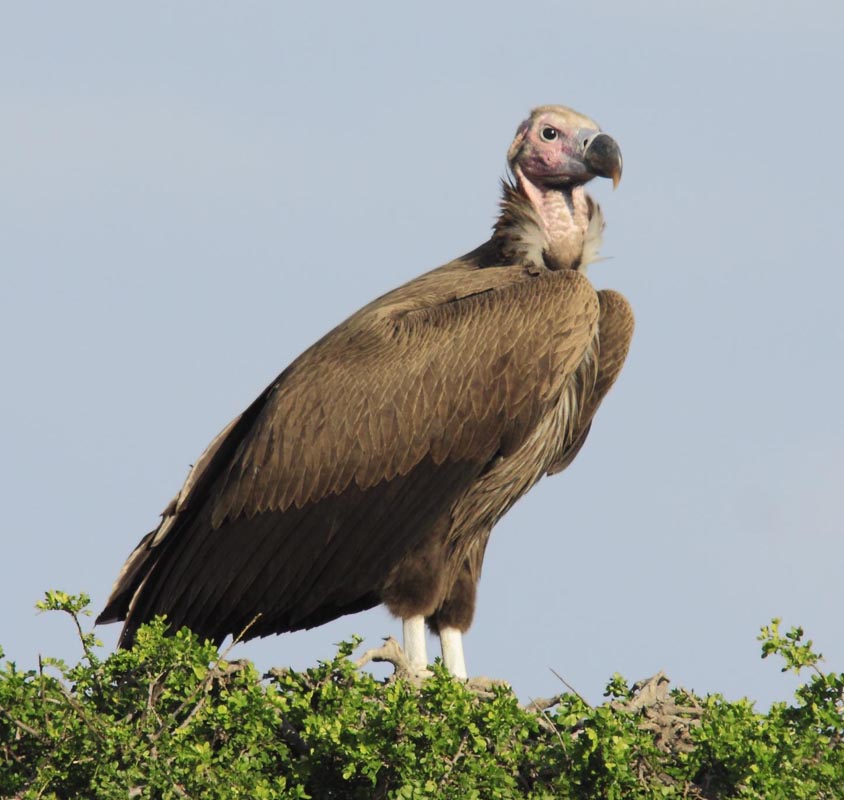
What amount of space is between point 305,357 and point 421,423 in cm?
91

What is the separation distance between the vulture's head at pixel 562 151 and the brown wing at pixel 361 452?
1.17m

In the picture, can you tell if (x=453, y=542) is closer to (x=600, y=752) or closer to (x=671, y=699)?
(x=671, y=699)

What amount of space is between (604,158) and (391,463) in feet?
8.22

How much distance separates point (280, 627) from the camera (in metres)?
10.8

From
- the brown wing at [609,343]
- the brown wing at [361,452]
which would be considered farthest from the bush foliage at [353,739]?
the brown wing at [609,343]

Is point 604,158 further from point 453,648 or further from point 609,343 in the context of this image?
point 453,648

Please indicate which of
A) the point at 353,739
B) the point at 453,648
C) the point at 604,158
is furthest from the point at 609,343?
the point at 353,739

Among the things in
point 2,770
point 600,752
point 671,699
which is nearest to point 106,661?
point 2,770

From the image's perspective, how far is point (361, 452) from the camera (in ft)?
33.5

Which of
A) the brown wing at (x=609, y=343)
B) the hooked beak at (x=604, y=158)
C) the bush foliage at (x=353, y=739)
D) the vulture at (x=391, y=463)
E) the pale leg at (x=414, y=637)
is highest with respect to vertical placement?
the hooked beak at (x=604, y=158)

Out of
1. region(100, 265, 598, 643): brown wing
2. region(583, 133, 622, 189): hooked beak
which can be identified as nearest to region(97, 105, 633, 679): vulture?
region(100, 265, 598, 643): brown wing

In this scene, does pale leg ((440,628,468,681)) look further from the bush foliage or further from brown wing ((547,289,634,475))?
the bush foliage

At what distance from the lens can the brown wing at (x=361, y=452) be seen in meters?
10.1

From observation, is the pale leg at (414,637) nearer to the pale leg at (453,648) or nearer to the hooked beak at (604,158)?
the pale leg at (453,648)
